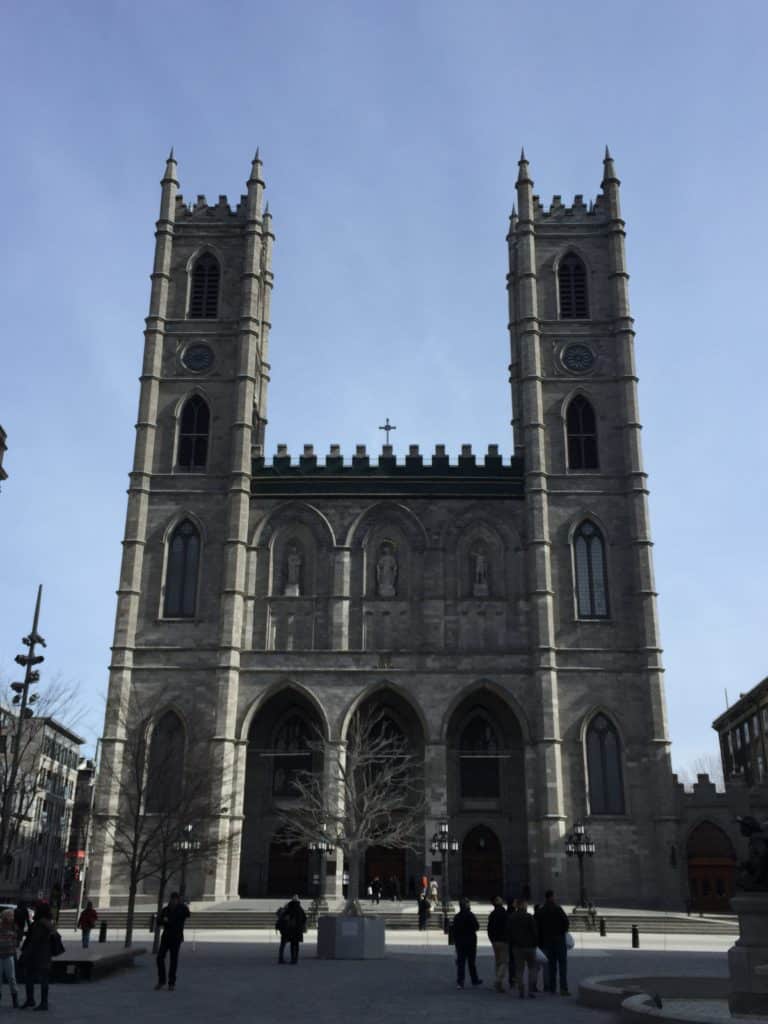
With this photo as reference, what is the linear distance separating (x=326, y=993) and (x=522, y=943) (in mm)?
3126

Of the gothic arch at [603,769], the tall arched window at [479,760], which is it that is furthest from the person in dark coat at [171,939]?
the gothic arch at [603,769]

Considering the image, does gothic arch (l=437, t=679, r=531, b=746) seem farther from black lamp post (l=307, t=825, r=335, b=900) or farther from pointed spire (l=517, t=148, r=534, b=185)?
pointed spire (l=517, t=148, r=534, b=185)

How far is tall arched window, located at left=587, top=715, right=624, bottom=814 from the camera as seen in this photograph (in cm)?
4247

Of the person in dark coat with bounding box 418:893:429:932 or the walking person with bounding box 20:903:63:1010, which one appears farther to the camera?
the person in dark coat with bounding box 418:893:429:932

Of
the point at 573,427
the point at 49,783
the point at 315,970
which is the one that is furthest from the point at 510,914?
the point at 49,783

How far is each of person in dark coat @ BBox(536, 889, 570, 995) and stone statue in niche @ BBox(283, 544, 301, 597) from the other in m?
29.5

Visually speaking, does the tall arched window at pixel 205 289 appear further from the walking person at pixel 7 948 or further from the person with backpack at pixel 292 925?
the walking person at pixel 7 948

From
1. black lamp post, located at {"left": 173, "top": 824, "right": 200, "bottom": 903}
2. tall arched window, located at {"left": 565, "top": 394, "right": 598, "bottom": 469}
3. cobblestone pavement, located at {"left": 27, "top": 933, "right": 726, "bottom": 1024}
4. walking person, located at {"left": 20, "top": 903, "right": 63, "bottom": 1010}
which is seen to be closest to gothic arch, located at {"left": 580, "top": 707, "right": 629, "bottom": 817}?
tall arched window, located at {"left": 565, "top": 394, "right": 598, "bottom": 469}

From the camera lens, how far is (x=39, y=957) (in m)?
14.7

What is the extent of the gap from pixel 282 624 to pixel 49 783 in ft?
166

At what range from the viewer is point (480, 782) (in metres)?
44.6

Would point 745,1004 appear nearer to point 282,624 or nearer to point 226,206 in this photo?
point 282,624

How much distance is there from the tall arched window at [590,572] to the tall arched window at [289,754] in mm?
12851

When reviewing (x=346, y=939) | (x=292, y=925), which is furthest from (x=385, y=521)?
(x=292, y=925)
